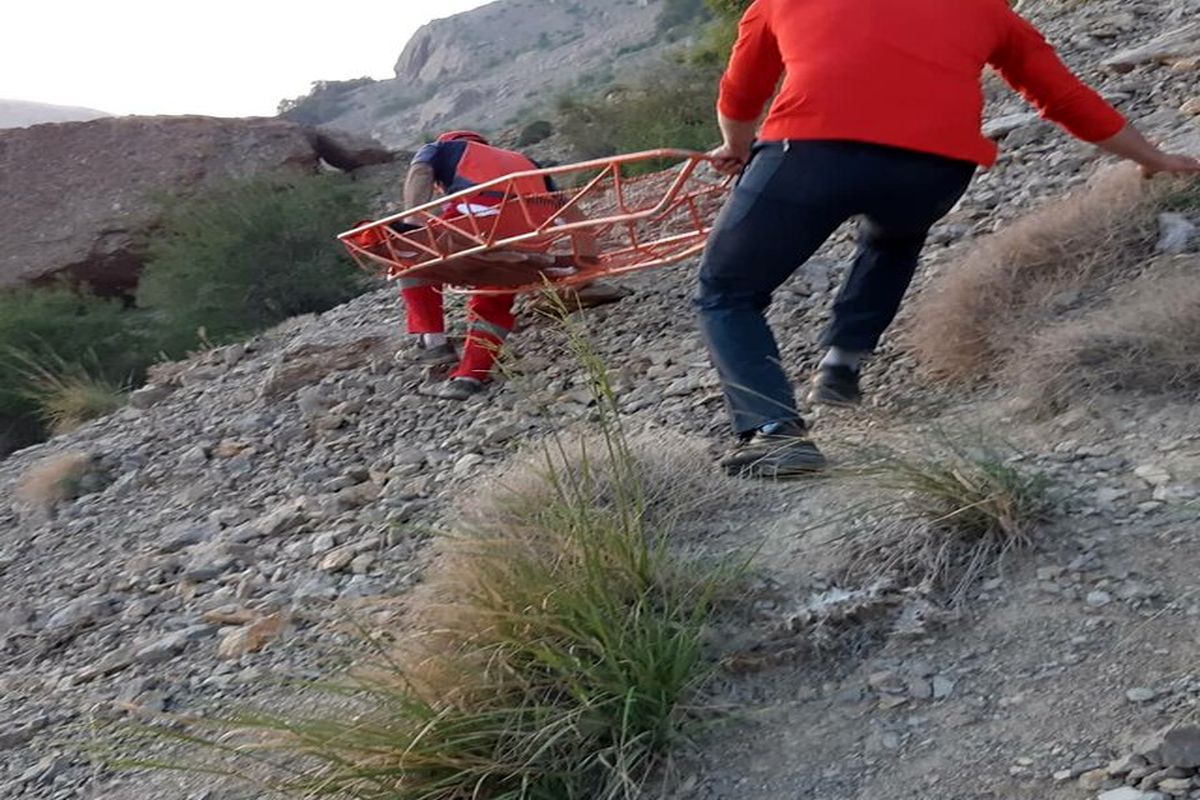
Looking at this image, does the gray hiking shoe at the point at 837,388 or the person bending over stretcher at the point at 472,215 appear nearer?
the gray hiking shoe at the point at 837,388

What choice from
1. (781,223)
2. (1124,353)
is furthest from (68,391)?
(1124,353)

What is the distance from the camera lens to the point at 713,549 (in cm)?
329

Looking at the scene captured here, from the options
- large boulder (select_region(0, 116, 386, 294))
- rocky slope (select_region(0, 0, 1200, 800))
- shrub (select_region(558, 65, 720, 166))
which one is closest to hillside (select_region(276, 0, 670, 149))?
large boulder (select_region(0, 116, 386, 294))

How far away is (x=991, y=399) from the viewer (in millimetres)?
3836

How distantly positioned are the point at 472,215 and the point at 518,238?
1.17 ft

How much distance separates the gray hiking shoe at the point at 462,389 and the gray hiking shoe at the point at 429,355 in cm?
52

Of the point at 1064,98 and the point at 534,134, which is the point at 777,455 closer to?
the point at 1064,98

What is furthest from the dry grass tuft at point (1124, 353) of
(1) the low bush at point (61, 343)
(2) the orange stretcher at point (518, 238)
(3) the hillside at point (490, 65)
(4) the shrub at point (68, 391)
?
(3) the hillside at point (490, 65)

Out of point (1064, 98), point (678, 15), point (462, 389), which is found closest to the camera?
point (1064, 98)

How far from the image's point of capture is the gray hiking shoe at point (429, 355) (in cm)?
633

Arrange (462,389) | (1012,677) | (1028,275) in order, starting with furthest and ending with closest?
(462,389)
(1028,275)
(1012,677)

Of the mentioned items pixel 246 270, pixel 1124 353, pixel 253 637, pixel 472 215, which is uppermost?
pixel 472 215

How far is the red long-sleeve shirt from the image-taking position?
3.38 metres

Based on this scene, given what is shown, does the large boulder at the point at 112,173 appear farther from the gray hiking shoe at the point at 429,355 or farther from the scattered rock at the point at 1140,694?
the scattered rock at the point at 1140,694
